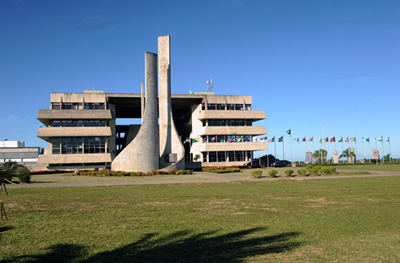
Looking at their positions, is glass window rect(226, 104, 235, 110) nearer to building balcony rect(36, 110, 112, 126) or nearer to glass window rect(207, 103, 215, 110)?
glass window rect(207, 103, 215, 110)

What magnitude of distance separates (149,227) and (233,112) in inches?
2161

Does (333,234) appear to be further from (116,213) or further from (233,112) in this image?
(233,112)

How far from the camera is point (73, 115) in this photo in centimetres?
5734

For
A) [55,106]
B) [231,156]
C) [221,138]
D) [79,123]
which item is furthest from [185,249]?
[231,156]

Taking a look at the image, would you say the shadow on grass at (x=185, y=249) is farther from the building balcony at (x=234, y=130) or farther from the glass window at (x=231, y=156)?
the glass window at (x=231, y=156)

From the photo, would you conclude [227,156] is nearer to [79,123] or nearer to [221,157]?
[221,157]

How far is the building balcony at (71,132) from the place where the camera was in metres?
56.2

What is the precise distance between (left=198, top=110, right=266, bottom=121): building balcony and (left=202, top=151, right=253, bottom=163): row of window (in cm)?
683

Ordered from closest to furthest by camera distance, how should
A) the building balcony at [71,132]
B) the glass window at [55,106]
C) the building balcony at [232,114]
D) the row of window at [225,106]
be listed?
the building balcony at [71,132] → the glass window at [55,106] → the building balcony at [232,114] → the row of window at [225,106]

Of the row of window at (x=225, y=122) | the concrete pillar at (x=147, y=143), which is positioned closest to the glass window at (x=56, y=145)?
the concrete pillar at (x=147, y=143)

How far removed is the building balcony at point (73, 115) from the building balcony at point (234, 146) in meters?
18.1

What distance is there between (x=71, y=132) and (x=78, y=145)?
271cm

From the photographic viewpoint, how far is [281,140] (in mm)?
65375

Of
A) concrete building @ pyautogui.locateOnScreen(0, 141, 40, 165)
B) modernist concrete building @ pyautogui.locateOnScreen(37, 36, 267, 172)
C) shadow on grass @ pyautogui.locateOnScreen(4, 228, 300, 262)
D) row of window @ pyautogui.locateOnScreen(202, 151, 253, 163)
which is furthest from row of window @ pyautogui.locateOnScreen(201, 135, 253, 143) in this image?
concrete building @ pyautogui.locateOnScreen(0, 141, 40, 165)
